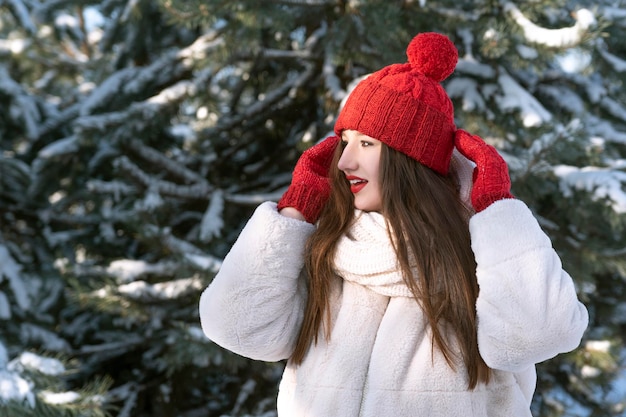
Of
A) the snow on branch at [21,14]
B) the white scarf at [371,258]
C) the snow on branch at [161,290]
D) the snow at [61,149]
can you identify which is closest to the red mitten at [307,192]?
the white scarf at [371,258]

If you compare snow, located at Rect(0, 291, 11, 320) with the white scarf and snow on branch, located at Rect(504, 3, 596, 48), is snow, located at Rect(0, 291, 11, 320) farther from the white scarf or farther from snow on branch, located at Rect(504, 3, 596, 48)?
snow on branch, located at Rect(504, 3, 596, 48)

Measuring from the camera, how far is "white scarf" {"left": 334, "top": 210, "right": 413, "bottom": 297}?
1.53 metres

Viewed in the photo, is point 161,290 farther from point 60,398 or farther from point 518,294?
point 518,294

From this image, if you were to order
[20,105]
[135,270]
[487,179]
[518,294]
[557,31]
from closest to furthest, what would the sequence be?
[518,294] → [487,179] → [557,31] → [135,270] → [20,105]

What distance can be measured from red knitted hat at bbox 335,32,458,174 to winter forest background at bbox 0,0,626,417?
102 centimetres

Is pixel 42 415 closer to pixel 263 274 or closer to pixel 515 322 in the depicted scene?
pixel 263 274

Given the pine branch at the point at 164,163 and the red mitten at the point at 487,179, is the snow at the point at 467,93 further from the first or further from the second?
the red mitten at the point at 487,179

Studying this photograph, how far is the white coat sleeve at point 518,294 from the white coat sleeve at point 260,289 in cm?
48

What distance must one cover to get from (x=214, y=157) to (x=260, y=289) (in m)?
2.29

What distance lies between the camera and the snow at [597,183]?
8.53ft

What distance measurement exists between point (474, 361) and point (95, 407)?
1150mm

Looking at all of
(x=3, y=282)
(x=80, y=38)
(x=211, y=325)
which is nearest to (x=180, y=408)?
(x=3, y=282)

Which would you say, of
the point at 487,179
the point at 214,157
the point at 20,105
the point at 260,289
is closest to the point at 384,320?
the point at 260,289

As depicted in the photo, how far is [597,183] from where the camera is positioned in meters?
2.70
